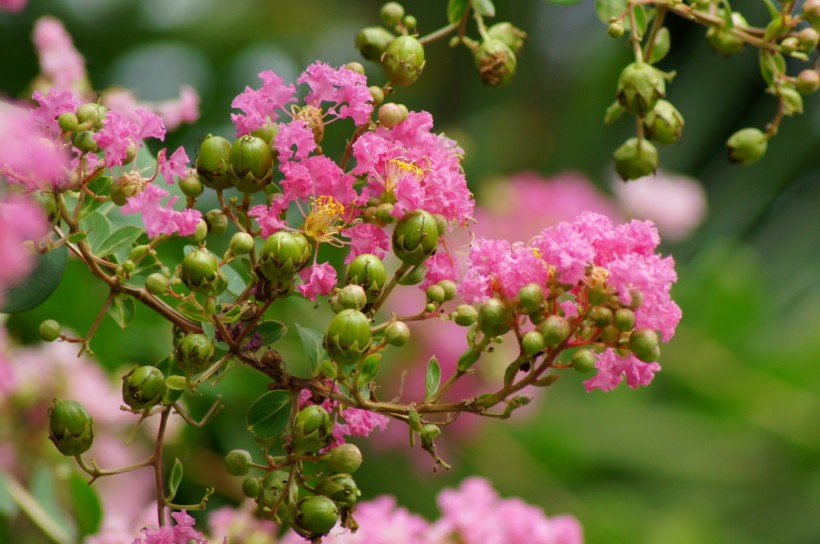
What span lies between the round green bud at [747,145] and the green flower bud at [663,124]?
0.07 meters

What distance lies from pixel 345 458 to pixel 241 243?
0.11 m

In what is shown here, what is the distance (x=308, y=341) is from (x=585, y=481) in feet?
4.28

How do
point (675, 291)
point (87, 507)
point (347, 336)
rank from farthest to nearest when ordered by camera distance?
point (675, 291) < point (87, 507) < point (347, 336)

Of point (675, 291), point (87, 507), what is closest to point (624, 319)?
point (87, 507)

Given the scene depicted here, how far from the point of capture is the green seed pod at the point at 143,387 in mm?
453

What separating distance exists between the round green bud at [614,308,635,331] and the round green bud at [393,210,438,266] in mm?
87

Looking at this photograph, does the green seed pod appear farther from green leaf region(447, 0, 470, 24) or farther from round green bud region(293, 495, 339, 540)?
green leaf region(447, 0, 470, 24)

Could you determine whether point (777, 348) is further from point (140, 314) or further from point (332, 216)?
point (332, 216)

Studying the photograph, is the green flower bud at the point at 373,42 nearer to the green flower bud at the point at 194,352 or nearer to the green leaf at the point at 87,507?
the green flower bud at the point at 194,352

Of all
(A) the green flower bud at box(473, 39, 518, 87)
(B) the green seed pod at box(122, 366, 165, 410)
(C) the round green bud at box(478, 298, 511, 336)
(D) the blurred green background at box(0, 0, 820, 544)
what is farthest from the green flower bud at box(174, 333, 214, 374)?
(D) the blurred green background at box(0, 0, 820, 544)

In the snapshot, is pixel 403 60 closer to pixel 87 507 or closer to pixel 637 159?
pixel 637 159

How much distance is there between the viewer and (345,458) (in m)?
0.47

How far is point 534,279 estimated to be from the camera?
478mm

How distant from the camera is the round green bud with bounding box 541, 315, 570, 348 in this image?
1.50ft
